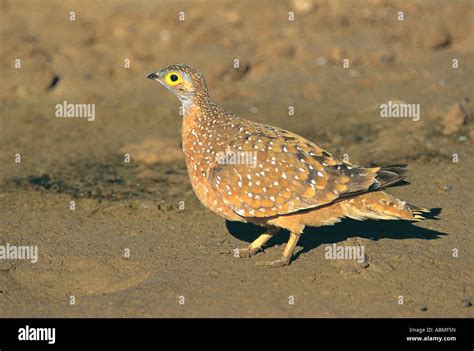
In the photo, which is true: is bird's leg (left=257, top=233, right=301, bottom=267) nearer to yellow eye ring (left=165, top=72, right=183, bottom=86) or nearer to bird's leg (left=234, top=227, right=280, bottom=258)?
bird's leg (left=234, top=227, right=280, bottom=258)

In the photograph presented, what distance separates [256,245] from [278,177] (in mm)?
1257

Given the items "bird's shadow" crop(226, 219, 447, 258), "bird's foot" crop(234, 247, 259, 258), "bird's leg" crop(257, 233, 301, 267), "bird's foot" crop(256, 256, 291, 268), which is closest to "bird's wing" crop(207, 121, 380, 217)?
"bird's leg" crop(257, 233, 301, 267)

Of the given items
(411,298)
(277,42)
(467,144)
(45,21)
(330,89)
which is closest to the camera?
(411,298)

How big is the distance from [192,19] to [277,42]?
2781 millimetres

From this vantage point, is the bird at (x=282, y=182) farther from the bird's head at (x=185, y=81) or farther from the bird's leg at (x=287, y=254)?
the bird's head at (x=185, y=81)

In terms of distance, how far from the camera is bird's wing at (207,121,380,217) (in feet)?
27.5

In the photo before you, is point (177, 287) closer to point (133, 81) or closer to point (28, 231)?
point (28, 231)

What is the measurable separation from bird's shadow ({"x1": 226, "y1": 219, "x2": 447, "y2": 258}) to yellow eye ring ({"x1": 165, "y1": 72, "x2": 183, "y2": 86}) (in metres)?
2.15

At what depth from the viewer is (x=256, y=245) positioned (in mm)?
9406

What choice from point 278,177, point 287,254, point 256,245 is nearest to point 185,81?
point 278,177

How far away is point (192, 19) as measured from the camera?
63.1 ft

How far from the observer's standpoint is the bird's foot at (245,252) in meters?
9.31

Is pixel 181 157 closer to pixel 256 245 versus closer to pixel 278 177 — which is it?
pixel 256 245

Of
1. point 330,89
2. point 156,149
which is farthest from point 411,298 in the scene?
point 330,89
